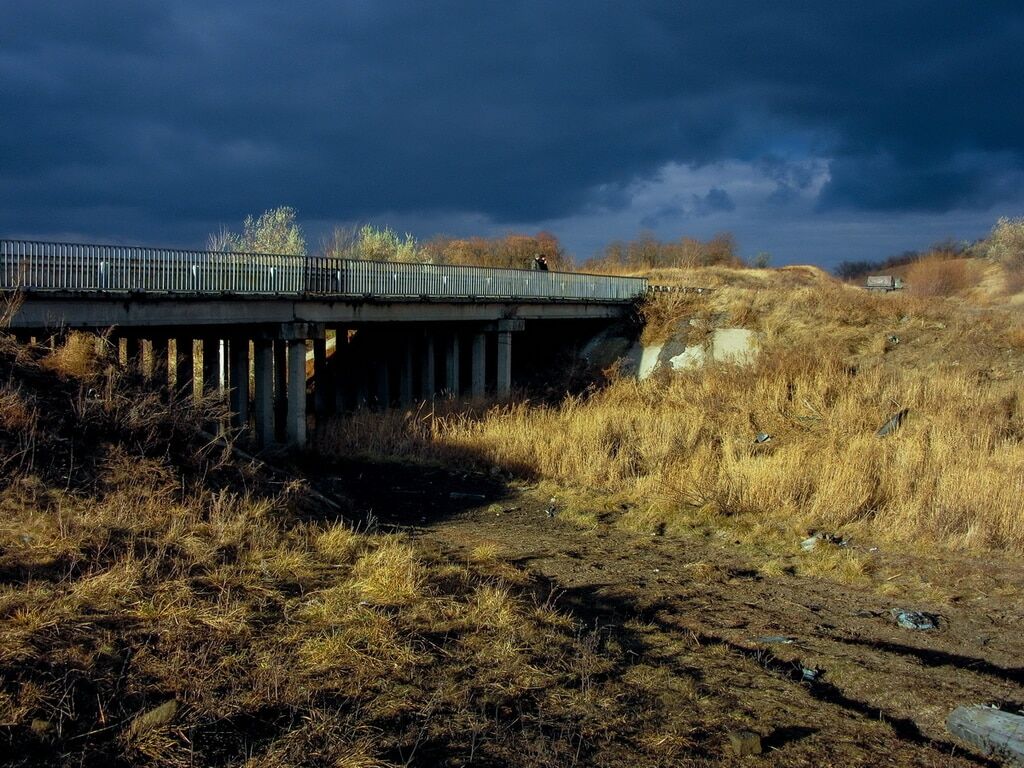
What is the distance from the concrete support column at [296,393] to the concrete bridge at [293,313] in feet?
0.11

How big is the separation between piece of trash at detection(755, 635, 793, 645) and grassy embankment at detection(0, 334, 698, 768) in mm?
1393

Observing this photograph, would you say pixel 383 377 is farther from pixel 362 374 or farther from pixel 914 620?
pixel 914 620

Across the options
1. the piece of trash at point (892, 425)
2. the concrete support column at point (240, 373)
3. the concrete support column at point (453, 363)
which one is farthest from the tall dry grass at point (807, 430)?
the concrete support column at point (453, 363)

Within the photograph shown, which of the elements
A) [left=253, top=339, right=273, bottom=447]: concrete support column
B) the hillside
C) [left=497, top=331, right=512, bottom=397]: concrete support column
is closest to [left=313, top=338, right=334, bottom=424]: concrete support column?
[left=253, top=339, right=273, bottom=447]: concrete support column

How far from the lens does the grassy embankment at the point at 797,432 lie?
1201 centimetres

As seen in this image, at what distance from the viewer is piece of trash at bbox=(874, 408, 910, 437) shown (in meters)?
19.5

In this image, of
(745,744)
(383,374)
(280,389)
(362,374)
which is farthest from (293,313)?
(745,744)

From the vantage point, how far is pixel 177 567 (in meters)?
7.11

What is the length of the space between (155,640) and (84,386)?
663 centimetres

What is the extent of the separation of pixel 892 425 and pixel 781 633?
46.7 ft

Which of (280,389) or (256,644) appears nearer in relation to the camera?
(256,644)

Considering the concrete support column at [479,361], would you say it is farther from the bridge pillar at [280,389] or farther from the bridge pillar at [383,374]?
the bridge pillar at [280,389]

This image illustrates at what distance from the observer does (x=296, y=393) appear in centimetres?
2206

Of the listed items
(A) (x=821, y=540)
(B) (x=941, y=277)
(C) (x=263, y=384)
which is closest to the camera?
(A) (x=821, y=540)
